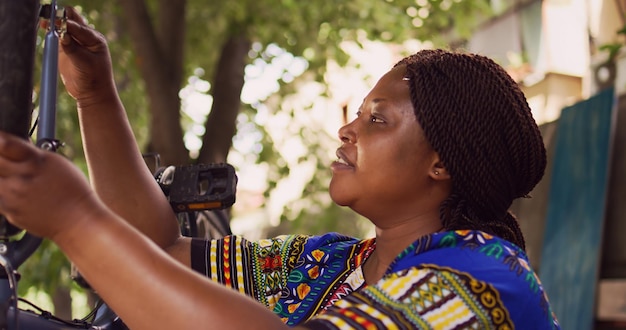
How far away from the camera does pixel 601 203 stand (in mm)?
6281

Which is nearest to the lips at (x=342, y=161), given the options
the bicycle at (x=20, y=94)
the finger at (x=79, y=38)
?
the finger at (x=79, y=38)

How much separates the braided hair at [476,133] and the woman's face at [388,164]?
0.03 metres

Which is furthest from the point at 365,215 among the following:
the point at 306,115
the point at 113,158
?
the point at 306,115

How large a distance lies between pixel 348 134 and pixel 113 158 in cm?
53

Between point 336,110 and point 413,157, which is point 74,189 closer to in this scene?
point 413,157

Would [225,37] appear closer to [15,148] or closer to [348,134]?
[348,134]

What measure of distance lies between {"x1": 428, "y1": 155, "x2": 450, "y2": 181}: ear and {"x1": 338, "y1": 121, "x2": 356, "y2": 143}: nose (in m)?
0.18

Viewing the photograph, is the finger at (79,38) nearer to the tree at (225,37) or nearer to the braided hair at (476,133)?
the braided hair at (476,133)

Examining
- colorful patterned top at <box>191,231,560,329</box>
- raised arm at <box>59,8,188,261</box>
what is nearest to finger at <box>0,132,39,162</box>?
colorful patterned top at <box>191,231,560,329</box>

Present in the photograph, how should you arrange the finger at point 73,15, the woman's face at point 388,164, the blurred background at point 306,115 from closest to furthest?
1. the finger at point 73,15
2. the woman's face at point 388,164
3. the blurred background at point 306,115

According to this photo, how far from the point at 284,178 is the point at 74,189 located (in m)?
7.10

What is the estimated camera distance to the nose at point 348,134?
1.95m

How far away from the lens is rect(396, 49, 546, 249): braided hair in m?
1.83

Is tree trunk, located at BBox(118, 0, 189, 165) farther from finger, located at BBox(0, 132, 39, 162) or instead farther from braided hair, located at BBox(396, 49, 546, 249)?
finger, located at BBox(0, 132, 39, 162)
